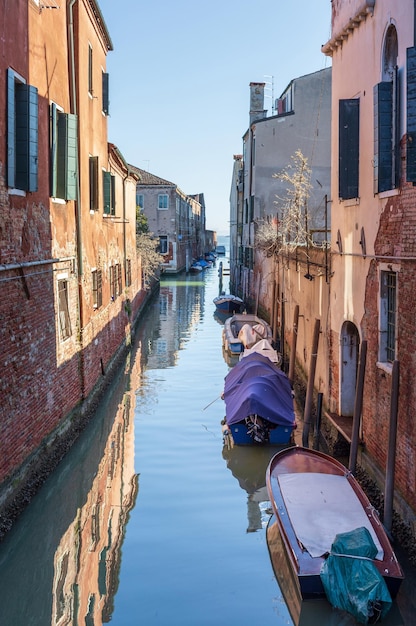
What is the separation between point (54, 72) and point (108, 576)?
7068mm

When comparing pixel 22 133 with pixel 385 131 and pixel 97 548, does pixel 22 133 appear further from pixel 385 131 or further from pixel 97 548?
pixel 97 548

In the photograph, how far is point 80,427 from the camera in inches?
456

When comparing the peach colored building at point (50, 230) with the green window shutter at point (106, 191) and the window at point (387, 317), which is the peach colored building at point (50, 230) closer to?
the green window shutter at point (106, 191)

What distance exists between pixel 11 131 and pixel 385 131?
4116mm

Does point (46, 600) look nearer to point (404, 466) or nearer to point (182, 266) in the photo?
point (404, 466)

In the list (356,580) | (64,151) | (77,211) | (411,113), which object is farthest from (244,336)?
(356,580)

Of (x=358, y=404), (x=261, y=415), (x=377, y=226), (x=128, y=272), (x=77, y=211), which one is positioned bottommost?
(x=261, y=415)

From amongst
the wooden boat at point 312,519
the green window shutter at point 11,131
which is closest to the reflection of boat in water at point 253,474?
the wooden boat at point 312,519

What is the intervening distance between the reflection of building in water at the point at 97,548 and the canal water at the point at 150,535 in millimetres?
12

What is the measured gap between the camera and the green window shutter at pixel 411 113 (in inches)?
253

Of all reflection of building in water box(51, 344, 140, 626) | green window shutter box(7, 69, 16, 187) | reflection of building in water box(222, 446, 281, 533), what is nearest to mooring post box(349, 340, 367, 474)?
reflection of building in water box(222, 446, 281, 533)

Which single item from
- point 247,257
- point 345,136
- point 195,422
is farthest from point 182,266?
point 345,136

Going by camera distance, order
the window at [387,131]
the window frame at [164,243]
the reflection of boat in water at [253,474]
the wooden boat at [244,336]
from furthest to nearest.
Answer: the window frame at [164,243], the wooden boat at [244,336], the reflection of boat in water at [253,474], the window at [387,131]

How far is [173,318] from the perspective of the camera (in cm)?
2742
